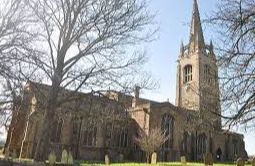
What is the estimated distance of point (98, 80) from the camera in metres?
16.2

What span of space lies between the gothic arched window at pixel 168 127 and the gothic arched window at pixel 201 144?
673cm

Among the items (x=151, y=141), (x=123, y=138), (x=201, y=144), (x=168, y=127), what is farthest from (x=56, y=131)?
(x=201, y=144)

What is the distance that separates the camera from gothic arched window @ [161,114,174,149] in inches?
1673

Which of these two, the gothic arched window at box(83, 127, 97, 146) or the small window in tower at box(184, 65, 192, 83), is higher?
the small window in tower at box(184, 65, 192, 83)

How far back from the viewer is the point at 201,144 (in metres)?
48.2

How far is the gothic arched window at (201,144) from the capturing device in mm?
47625

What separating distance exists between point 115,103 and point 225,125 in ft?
29.3

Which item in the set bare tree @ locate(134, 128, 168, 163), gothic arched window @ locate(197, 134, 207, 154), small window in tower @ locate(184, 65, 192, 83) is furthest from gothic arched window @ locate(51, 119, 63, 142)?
small window in tower @ locate(184, 65, 192, 83)

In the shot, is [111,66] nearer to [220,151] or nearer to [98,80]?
[98,80]

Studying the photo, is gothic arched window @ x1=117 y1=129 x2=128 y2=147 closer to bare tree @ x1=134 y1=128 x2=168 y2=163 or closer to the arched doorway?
bare tree @ x1=134 y1=128 x2=168 y2=163

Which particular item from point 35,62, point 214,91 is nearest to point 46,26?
point 35,62

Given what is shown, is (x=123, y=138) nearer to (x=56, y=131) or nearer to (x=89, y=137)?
(x=89, y=137)

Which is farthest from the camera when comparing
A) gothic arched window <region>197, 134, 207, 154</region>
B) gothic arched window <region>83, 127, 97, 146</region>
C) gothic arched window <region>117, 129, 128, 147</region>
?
gothic arched window <region>197, 134, 207, 154</region>

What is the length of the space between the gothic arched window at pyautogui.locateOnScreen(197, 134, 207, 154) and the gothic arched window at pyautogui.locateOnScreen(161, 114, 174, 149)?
6.73 metres
